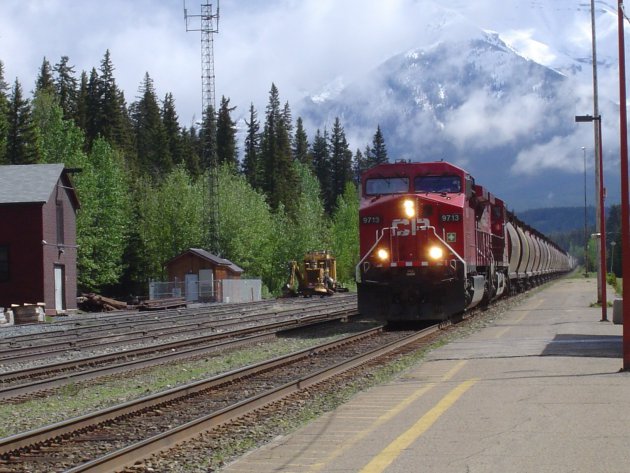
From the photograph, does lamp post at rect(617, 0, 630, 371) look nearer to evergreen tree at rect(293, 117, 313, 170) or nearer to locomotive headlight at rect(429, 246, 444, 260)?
locomotive headlight at rect(429, 246, 444, 260)

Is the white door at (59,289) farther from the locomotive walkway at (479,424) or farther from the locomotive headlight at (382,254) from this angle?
the locomotive walkway at (479,424)

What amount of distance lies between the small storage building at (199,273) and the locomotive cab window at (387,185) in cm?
3303

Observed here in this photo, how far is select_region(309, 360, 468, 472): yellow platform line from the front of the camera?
7.44 metres

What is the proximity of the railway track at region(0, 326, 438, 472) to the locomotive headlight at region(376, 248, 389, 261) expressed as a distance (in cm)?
643

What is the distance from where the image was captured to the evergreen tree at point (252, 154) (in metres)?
117

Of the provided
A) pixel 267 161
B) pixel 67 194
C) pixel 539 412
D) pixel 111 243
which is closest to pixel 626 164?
pixel 539 412

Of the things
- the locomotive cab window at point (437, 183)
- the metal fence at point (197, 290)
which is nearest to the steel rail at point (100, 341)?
the locomotive cab window at point (437, 183)

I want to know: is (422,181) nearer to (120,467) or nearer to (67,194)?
(120,467)

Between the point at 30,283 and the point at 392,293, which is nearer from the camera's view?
the point at 392,293

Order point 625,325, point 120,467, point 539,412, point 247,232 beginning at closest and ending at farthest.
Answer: point 120,467 < point 539,412 < point 625,325 < point 247,232

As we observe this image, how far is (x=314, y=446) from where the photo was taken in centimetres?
816

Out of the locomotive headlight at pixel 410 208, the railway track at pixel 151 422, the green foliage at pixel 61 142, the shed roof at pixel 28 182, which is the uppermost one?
the green foliage at pixel 61 142

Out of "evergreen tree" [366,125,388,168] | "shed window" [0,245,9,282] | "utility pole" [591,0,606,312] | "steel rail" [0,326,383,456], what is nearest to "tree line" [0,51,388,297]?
"shed window" [0,245,9,282]

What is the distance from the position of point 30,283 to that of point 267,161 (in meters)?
71.9
